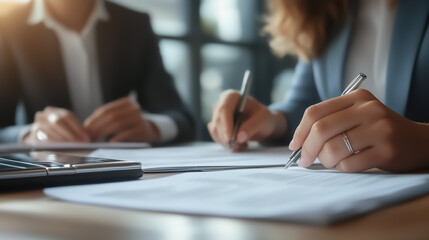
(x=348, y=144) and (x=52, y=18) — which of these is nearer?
(x=348, y=144)

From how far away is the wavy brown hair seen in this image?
1.07 meters

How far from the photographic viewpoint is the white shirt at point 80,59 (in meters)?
1.73

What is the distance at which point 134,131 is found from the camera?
1.03 m

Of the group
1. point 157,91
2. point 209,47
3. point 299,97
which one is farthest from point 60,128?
point 209,47

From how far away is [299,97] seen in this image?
1.07 meters

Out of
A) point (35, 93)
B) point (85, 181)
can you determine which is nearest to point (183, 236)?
point (85, 181)

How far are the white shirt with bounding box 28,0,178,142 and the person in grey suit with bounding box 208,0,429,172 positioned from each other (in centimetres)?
80

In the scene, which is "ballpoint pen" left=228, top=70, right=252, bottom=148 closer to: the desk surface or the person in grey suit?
the person in grey suit

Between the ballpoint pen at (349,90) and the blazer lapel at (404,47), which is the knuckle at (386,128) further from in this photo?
the blazer lapel at (404,47)

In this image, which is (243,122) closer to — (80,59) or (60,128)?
(60,128)

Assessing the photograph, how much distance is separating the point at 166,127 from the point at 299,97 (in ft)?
1.18

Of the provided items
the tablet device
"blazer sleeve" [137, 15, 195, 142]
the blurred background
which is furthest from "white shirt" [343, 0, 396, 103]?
the blurred background

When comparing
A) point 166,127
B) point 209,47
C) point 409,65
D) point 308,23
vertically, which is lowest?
point 166,127

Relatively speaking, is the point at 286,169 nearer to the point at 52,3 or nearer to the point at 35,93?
the point at 35,93
